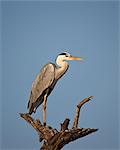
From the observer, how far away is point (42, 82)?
19.5 feet

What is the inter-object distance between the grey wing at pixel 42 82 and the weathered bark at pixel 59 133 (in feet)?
2.28

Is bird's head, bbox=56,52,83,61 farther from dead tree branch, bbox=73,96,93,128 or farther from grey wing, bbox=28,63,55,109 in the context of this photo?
dead tree branch, bbox=73,96,93,128

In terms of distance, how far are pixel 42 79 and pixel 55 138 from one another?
1.34m

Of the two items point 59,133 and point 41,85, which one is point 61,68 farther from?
point 59,133

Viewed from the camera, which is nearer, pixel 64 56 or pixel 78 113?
pixel 78 113

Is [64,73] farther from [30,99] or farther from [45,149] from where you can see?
[45,149]

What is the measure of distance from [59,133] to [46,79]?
4.26ft

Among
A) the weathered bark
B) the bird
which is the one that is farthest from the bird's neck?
the weathered bark

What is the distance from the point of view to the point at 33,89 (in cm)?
595

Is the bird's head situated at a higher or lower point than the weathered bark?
higher

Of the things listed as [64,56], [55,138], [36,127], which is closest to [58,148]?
[55,138]

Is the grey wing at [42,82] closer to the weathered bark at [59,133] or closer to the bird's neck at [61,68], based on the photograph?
the bird's neck at [61,68]

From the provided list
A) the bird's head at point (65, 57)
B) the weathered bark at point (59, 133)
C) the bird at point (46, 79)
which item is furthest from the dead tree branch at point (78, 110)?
the bird's head at point (65, 57)

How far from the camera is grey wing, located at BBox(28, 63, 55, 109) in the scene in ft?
19.4
